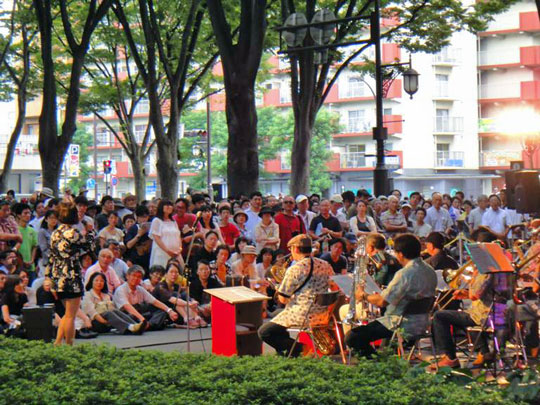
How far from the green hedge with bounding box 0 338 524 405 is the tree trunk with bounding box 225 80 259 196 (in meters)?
13.1

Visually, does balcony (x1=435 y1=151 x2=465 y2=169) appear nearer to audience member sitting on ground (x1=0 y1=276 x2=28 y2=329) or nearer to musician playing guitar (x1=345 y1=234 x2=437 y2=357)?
audience member sitting on ground (x1=0 y1=276 x2=28 y2=329)

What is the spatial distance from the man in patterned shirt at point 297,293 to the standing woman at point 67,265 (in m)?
2.32

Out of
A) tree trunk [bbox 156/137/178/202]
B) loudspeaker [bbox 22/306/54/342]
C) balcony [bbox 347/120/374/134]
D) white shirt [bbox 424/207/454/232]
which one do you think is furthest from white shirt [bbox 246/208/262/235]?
balcony [bbox 347/120/374/134]

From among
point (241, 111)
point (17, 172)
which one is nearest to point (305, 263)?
point (241, 111)

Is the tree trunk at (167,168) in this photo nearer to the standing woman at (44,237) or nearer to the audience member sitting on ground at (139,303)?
the standing woman at (44,237)

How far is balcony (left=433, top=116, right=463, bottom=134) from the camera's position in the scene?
59094mm

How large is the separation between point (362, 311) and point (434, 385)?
4138 mm

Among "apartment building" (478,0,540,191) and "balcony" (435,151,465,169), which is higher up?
"apartment building" (478,0,540,191)

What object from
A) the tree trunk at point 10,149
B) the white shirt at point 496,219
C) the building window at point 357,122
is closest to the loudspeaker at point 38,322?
the white shirt at point 496,219

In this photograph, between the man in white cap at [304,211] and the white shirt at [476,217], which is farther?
the white shirt at [476,217]

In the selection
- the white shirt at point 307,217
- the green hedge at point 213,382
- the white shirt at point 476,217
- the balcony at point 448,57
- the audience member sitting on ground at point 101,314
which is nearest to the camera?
the green hedge at point 213,382

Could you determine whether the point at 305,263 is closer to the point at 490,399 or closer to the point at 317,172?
the point at 490,399

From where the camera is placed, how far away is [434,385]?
6.74 meters

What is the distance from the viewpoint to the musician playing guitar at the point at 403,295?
391 inches
